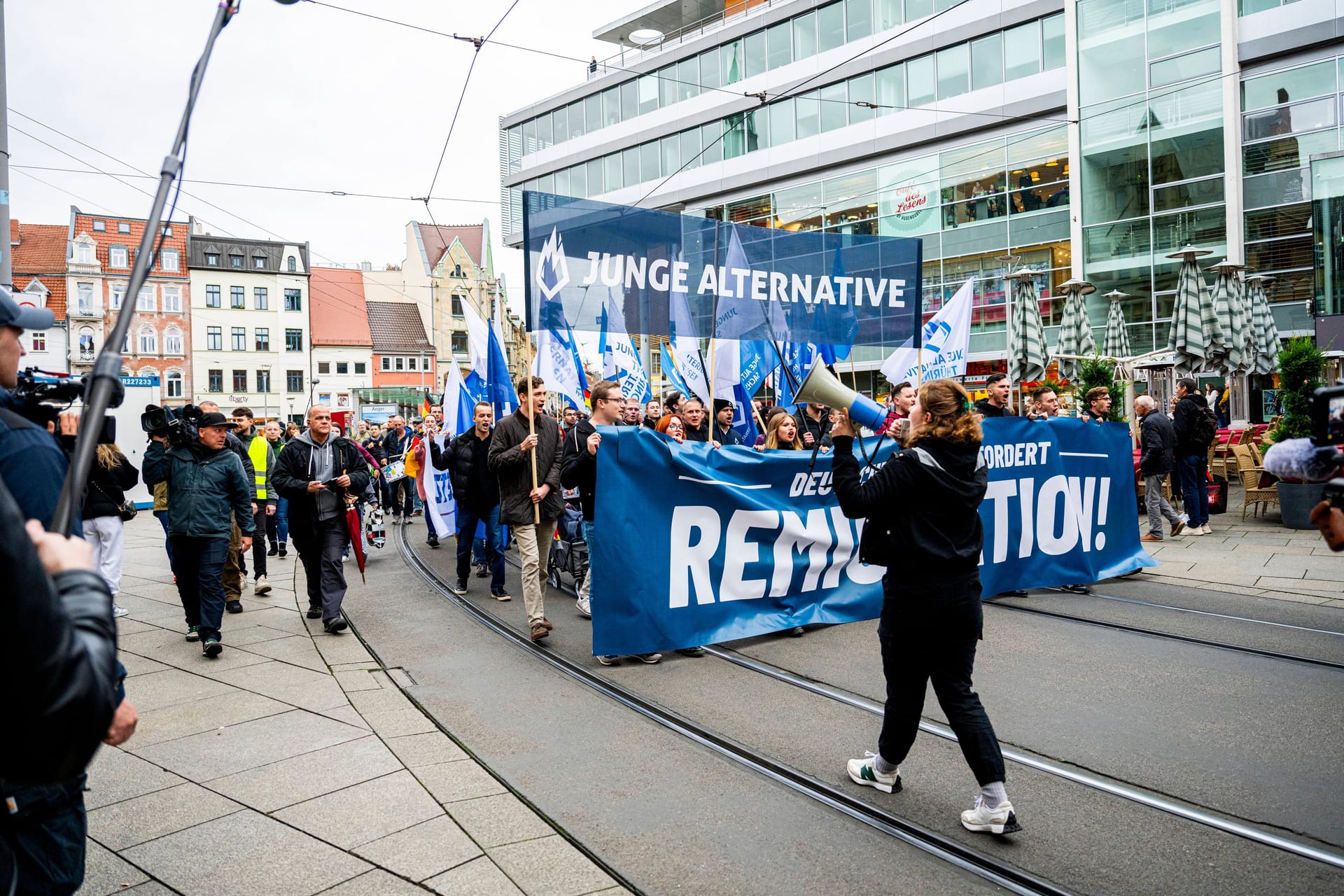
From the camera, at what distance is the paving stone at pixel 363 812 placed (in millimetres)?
3672

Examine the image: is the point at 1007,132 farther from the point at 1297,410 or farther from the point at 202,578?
the point at 202,578

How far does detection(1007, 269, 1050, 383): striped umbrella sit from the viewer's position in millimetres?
18156

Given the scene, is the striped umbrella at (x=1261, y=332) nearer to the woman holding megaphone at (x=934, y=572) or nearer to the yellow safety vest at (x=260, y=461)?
the woman holding megaphone at (x=934, y=572)

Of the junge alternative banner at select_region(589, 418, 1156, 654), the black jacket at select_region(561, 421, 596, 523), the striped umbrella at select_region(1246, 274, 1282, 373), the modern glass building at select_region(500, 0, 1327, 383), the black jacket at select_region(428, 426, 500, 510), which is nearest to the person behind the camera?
the junge alternative banner at select_region(589, 418, 1156, 654)

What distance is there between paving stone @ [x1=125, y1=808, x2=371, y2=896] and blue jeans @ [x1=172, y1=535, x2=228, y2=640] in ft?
11.0

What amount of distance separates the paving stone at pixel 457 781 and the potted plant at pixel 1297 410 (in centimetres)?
1169

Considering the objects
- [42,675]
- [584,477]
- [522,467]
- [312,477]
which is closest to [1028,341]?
[522,467]

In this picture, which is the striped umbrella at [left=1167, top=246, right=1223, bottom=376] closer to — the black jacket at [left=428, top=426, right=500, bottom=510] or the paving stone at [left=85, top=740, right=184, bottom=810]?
the black jacket at [left=428, top=426, right=500, bottom=510]

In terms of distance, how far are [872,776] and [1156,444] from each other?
9.05m

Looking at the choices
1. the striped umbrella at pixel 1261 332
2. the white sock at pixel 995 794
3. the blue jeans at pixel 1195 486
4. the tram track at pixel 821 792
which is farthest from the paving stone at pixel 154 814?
the striped umbrella at pixel 1261 332

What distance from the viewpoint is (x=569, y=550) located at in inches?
369

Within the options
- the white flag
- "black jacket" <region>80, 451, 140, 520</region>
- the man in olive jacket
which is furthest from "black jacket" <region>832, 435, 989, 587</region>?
"black jacket" <region>80, 451, 140, 520</region>

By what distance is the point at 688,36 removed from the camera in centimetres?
3738

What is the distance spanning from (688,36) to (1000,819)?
38.6 metres
